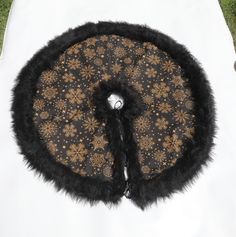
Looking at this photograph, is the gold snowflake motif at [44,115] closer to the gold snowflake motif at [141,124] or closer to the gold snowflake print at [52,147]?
the gold snowflake print at [52,147]

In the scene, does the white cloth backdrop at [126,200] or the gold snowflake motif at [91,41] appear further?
the gold snowflake motif at [91,41]

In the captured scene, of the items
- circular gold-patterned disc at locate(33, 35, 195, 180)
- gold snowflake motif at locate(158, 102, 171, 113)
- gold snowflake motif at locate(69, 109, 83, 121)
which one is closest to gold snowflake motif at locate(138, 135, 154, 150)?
circular gold-patterned disc at locate(33, 35, 195, 180)

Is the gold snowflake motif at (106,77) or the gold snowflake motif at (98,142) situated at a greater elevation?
the gold snowflake motif at (106,77)

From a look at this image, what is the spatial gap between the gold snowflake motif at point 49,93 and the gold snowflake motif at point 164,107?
431 mm

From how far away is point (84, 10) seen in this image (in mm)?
2020

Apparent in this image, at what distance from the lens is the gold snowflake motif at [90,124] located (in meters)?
1.80

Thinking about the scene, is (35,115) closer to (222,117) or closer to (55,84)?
(55,84)

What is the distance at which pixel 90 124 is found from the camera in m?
1.81

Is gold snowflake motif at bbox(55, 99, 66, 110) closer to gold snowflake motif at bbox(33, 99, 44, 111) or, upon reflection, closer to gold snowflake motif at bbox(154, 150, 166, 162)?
gold snowflake motif at bbox(33, 99, 44, 111)

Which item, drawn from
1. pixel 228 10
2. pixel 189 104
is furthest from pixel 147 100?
pixel 228 10

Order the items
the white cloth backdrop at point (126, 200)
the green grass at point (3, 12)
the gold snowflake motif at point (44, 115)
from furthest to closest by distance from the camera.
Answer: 1. the green grass at point (3, 12)
2. the gold snowflake motif at point (44, 115)
3. the white cloth backdrop at point (126, 200)

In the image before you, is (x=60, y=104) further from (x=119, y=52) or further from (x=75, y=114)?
(x=119, y=52)

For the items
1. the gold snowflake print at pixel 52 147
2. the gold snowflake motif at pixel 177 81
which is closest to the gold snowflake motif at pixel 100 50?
the gold snowflake motif at pixel 177 81

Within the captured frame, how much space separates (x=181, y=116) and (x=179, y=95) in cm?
9
